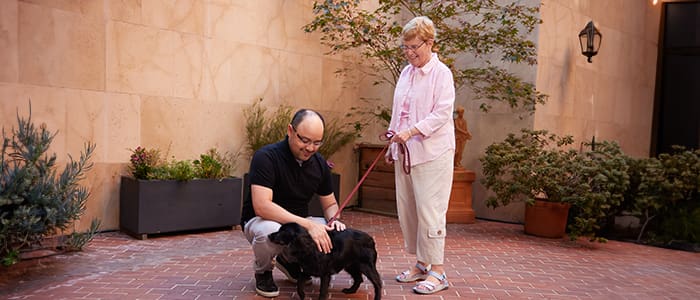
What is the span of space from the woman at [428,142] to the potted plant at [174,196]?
265cm

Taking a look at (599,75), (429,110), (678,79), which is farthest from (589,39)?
(429,110)

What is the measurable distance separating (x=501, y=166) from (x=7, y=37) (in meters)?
5.37

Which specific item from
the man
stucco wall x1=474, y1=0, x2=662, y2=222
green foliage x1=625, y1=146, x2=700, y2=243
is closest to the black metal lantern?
stucco wall x1=474, y1=0, x2=662, y2=222

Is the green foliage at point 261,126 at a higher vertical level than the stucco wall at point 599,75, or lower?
lower

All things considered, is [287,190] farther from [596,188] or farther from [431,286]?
[596,188]

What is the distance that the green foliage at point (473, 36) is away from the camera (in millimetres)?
6684

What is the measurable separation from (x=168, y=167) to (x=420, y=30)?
10.6 feet

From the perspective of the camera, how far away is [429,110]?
12.0 feet

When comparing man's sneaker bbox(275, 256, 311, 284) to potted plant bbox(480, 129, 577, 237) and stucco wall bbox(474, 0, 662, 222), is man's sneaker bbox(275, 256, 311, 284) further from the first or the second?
stucco wall bbox(474, 0, 662, 222)

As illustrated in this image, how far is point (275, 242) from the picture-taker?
3.04 meters

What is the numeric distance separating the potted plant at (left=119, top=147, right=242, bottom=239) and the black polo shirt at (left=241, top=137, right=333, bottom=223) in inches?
85.9

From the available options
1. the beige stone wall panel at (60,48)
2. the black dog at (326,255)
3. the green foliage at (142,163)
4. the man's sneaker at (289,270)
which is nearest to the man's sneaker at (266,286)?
the man's sneaker at (289,270)

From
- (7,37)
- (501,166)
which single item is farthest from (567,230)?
(7,37)

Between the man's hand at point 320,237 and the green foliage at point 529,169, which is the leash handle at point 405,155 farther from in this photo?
the green foliage at point 529,169
